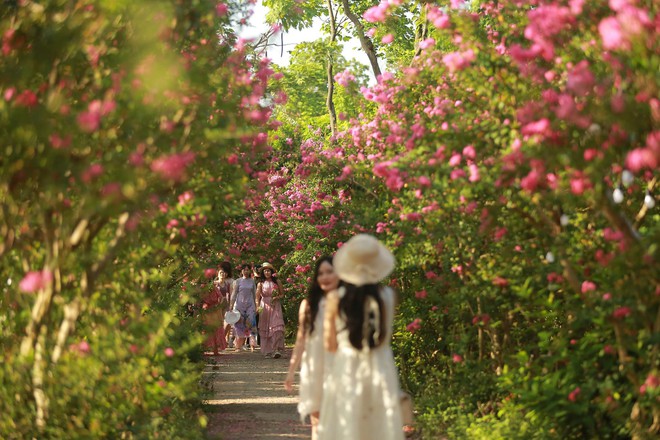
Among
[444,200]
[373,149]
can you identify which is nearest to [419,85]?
[373,149]

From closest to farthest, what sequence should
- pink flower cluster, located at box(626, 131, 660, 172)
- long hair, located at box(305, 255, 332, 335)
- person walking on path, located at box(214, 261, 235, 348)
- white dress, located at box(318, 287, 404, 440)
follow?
pink flower cluster, located at box(626, 131, 660, 172), white dress, located at box(318, 287, 404, 440), long hair, located at box(305, 255, 332, 335), person walking on path, located at box(214, 261, 235, 348)

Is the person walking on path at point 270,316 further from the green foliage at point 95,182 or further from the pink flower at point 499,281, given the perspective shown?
the green foliage at point 95,182

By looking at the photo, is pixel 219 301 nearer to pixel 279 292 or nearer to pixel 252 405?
pixel 279 292

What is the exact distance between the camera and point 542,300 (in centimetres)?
808

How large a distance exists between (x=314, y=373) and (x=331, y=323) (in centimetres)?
74

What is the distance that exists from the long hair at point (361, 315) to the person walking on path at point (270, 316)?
44.9 feet

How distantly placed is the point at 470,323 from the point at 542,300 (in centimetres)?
310

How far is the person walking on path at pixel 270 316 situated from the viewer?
2098 centimetres

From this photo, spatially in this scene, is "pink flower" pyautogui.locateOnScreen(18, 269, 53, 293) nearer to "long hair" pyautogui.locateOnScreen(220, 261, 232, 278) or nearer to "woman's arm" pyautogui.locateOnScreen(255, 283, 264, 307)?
"long hair" pyautogui.locateOnScreen(220, 261, 232, 278)

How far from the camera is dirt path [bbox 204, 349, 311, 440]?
1121 centimetres

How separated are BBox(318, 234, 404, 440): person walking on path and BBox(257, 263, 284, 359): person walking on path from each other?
13.5m

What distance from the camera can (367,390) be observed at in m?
A: 7.28

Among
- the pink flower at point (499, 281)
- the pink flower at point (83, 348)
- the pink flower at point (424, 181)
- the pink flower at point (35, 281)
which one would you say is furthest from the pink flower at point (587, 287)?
the pink flower at point (35, 281)

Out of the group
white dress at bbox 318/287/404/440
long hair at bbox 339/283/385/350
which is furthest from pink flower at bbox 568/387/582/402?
long hair at bbox 339/283/385/350
